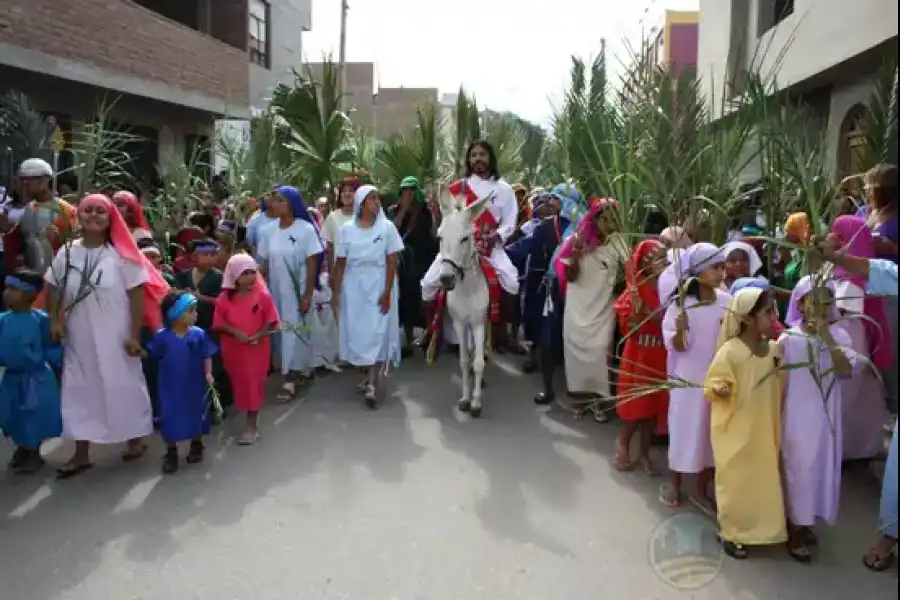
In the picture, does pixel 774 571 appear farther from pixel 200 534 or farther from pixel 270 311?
pixel 270 311

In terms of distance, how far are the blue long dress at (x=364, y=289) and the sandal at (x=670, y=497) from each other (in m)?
2.84

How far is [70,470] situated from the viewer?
5133mm

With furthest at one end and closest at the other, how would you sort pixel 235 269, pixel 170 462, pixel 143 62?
pixel 143 62 < pixel 235 269 < pixel 170 462

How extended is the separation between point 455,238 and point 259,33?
1928 cm

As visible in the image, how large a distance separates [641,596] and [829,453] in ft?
4.10

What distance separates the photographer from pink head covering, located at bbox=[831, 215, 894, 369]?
4160 millimetres

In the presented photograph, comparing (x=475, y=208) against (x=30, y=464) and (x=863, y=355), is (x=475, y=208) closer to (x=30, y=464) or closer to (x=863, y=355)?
(x=863, y=355)

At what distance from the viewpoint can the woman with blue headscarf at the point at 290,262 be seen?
273 inches

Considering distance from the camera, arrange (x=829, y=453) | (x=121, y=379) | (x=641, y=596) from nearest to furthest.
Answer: (x=641, y=596), (x=829, y=453), (x=121, y=379)

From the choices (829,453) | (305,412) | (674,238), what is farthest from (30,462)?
(829,453)

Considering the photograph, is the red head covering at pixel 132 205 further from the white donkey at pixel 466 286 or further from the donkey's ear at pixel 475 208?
the donkey's ear at pixel 475 208

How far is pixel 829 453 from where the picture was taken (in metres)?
4.05

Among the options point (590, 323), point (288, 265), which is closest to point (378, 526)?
point (590, 323)

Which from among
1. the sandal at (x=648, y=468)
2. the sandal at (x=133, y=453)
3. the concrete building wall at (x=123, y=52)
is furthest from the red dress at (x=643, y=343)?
the concrete building wall at (x=123, y=52)
